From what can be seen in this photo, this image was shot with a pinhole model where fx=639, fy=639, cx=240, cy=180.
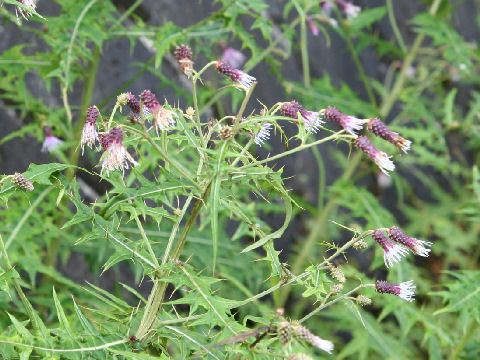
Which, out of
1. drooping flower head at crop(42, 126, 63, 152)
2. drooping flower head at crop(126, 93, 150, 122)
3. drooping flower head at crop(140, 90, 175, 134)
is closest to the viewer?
drooping flower head at crop(140, 90, 175, 134)

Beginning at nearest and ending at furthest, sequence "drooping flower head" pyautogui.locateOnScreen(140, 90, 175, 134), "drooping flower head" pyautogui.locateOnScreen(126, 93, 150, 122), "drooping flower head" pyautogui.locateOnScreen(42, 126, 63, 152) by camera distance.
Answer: "drooping flower head" pyautogui.locateOnScreen(140, 90, 175, 134), "drooping flower head" pyautogui.locateOnScreen(126, 93, 150, 122), "drooping flower head" pyautogui.locateOnScreen(42, 126, 63, 152)

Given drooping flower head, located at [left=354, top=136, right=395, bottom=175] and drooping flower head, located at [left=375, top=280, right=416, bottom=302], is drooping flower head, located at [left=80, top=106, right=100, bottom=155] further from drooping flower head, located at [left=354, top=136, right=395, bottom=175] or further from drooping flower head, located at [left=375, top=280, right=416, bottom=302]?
drooping flower head, located at [left=375, top=280, right=416, bottom=302]

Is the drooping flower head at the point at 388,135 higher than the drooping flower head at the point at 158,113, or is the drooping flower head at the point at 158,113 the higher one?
the drooping flower head at the point at 158,113

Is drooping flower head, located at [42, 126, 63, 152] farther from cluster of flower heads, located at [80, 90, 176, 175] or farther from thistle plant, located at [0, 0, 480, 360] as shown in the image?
cluster of flower heads, located at [80, 90, 176, 175]

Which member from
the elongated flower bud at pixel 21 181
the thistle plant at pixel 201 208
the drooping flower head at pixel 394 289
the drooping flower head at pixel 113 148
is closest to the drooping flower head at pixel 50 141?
the thistle plant at pixel 201 208

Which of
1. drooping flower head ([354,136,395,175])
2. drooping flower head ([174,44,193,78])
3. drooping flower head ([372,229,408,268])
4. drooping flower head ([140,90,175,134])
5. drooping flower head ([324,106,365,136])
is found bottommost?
drooping flower head ([372,229,408,268])

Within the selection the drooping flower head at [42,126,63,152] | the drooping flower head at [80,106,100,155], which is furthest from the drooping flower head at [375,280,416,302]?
the drooping flower head at [42,126,63,152]

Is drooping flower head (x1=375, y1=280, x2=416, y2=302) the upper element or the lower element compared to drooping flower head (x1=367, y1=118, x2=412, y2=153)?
lower

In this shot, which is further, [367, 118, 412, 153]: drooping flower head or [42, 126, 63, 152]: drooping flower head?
[42, 126, 63, 152]: drooping flower head

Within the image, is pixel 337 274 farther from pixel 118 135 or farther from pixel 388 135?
pixel 118 135

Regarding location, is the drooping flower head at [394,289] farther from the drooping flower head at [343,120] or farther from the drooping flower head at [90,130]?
the drooping flower head at [90,130]

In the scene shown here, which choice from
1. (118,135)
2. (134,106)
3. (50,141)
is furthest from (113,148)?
(50,141)
